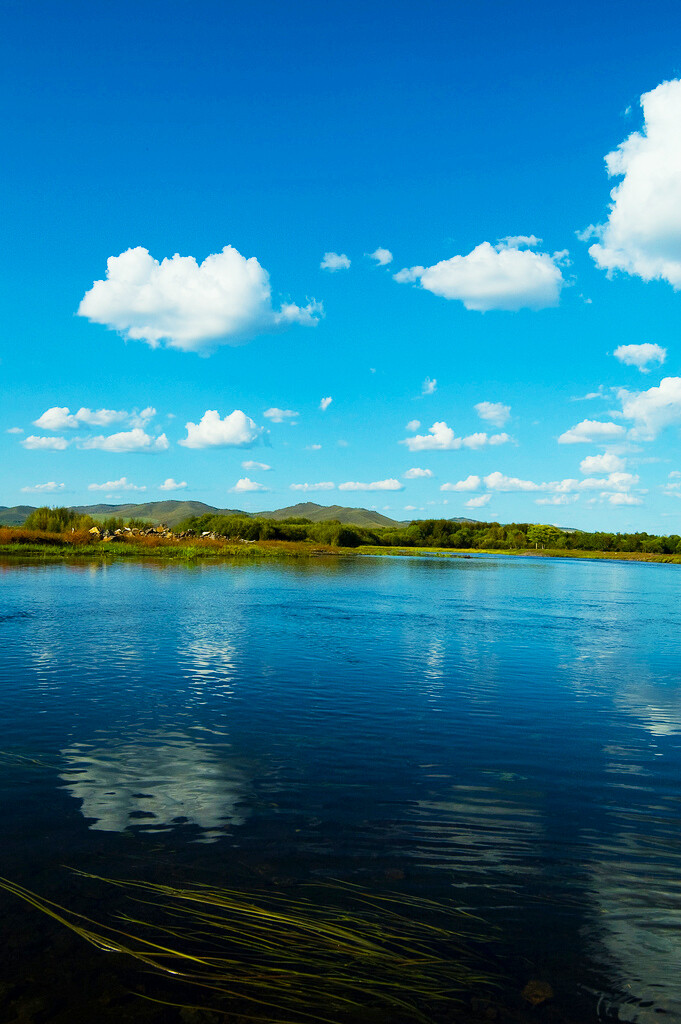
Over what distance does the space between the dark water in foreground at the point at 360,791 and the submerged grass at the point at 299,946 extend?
215 millimetres

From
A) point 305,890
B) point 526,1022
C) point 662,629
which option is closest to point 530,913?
point 526,1022

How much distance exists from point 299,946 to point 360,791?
4.39m

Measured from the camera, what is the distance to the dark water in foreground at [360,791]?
6.51 metres

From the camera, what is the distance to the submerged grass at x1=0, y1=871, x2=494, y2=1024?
580cm

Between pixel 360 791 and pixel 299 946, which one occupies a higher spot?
pixel 299 946

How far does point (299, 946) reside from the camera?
6480 millimetres

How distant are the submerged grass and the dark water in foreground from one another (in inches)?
8.5

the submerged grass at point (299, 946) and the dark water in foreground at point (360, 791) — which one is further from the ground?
the submerged grass at point (299, 946)

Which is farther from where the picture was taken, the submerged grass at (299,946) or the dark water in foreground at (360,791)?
the dark water in foreground at (360,791)

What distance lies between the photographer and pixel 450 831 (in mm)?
9352

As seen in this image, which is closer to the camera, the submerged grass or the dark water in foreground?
the submerged grass

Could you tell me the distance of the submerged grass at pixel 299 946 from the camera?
5801 millimetres

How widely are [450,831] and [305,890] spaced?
2.68 metres

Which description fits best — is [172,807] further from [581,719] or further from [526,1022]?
[581,719]
